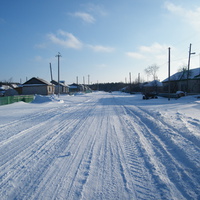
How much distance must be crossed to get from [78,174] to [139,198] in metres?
1.45

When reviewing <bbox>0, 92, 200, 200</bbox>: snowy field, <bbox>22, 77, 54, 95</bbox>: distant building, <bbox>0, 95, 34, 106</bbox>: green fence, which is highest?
<bbox>22, 77, 54, 95</bbox>: distant building

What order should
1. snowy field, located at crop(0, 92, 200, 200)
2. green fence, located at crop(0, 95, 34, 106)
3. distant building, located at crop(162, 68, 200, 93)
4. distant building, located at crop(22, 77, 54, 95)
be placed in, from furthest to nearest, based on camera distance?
distant building, located at crop(22, 77, 54, 95), distant building, located at crop(162, 68, 200, 93), green fence, located at crop(0, 95, 34, 106), snowy field, located at crop(0, 92, 200, 200)

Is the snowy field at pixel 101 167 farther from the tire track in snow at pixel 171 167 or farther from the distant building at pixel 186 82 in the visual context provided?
the distant building at pixel 186 82

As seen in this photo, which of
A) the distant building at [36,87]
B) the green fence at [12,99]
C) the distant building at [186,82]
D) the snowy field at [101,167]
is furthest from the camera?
the distant building at [36,87]

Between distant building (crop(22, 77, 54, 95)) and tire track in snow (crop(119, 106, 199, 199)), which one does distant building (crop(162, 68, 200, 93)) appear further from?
distant building (crop(22, 77, 54, 95))

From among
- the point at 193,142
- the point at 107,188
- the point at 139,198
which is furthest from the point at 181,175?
the point at 193,142

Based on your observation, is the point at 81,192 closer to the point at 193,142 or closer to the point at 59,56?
the point at 193,142

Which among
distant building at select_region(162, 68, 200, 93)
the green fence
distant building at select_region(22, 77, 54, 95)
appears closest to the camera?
the green fence

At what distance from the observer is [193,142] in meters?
5.42

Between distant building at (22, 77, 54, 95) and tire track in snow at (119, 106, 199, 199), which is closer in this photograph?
tire track in snow at (119, 106, 199, 199)

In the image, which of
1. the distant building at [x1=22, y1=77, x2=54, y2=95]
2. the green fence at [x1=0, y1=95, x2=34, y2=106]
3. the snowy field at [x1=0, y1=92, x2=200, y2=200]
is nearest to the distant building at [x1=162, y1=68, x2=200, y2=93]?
the green fence at [x1=0, y1=95, x2=34, y2=106]

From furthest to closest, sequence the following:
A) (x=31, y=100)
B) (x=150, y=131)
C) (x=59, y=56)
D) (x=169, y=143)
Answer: (x=59, y=56)
(x=31, y=100)
(x=150, y=131)
(x=169, y=143)

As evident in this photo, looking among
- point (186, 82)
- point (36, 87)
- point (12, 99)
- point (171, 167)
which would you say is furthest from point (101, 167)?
point (36, 87)

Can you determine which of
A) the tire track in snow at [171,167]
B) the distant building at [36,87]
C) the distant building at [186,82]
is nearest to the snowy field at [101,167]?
the tire track in snow at [171,167]
